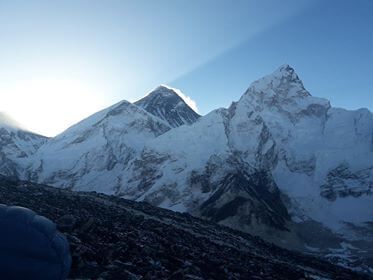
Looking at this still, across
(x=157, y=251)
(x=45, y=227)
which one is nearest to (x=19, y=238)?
(x=45, y=227)

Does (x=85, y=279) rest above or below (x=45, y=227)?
below

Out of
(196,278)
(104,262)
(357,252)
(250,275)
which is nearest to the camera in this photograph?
(104,262)

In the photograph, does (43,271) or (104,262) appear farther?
(104,262)

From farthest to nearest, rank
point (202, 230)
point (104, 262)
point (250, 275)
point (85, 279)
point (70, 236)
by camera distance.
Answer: point (202, 230), point (250, 275), point (70, 236), point (104, 262), point (85, 279)

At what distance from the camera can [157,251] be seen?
44.9m

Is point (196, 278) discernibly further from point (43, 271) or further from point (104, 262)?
point (43, 271)

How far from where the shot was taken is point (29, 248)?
15.6 m

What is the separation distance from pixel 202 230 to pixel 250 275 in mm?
41969

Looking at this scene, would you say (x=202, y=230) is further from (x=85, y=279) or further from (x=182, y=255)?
(x=85, y=279)

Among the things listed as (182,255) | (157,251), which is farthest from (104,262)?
(182,255)

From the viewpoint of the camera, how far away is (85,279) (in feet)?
96.7

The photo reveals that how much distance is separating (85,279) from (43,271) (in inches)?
564

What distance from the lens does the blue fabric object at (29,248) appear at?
15.4 meters

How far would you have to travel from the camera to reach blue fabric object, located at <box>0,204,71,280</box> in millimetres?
15367
